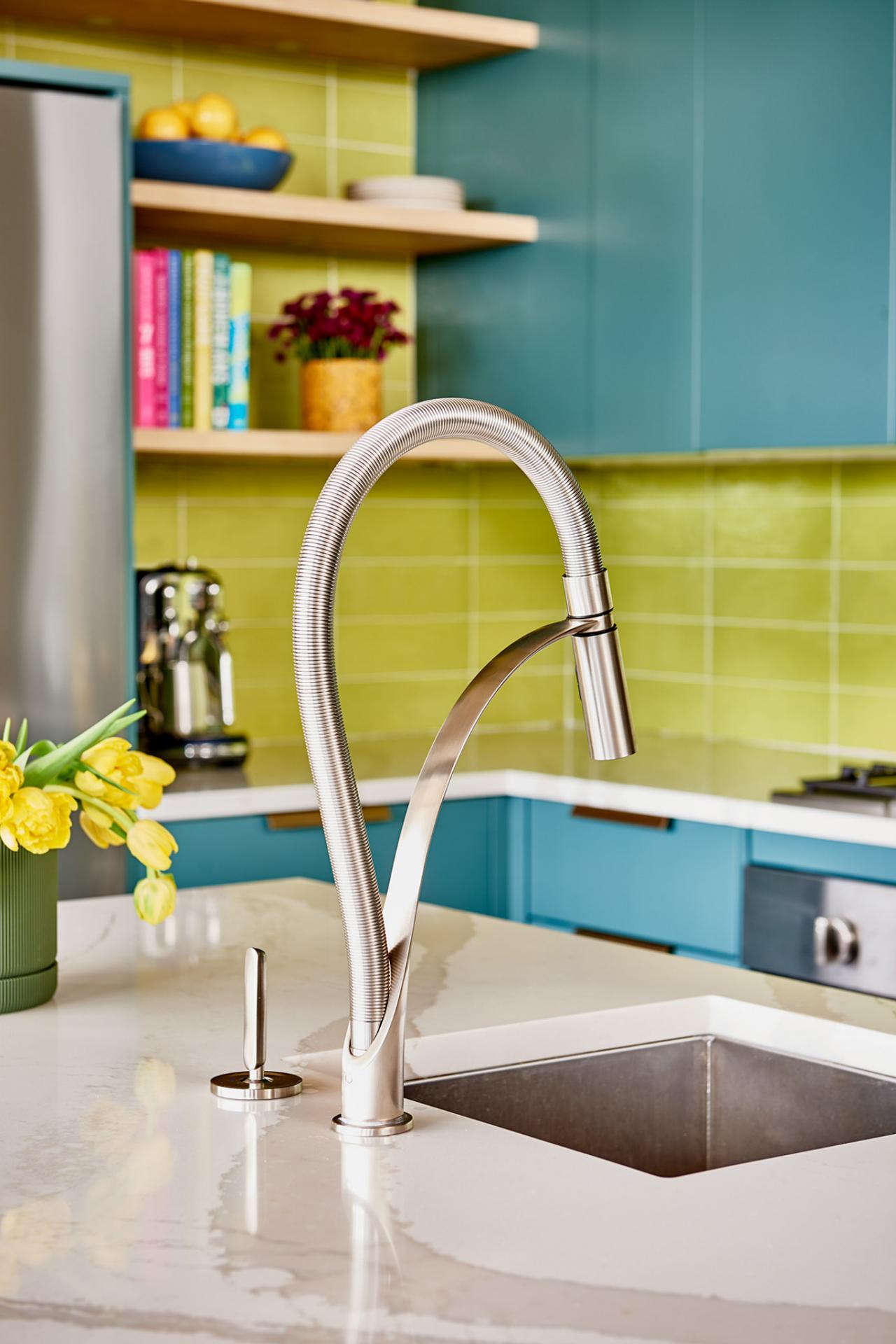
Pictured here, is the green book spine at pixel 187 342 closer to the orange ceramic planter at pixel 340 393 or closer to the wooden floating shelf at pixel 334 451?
the wooden floating shelf at pixel 334 451

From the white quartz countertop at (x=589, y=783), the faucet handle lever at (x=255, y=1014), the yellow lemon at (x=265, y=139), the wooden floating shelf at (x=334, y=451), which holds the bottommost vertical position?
the white quartz countertop at (x=589, y=783)

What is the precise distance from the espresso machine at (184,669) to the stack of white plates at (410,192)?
808mm

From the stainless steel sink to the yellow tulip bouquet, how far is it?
0.91ft

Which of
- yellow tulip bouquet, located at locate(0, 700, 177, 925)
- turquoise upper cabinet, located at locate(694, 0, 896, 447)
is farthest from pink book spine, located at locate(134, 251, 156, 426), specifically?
yellow tulip bouquet, located at locate(0, 700, 177, 925)

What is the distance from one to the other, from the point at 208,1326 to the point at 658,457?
266cm

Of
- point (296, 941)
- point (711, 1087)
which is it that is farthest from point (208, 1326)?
point (296, 941)

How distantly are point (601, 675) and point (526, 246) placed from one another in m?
2.48

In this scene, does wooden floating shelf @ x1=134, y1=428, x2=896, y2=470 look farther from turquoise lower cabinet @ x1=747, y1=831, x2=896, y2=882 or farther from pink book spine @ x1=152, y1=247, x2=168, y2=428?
turquoise lower cabinet @ x1=747, y1=831, x2=896, y2=882

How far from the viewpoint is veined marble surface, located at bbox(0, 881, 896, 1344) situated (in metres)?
0.88

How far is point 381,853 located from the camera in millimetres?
3027

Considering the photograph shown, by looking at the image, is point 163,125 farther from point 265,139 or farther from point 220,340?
point 220,340

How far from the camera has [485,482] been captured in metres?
3.88

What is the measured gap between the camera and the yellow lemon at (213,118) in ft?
Answer: 10.4

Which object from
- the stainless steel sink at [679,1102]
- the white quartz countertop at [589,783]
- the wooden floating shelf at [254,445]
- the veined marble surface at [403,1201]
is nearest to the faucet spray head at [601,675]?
the veined marble surface at [403,1201]
